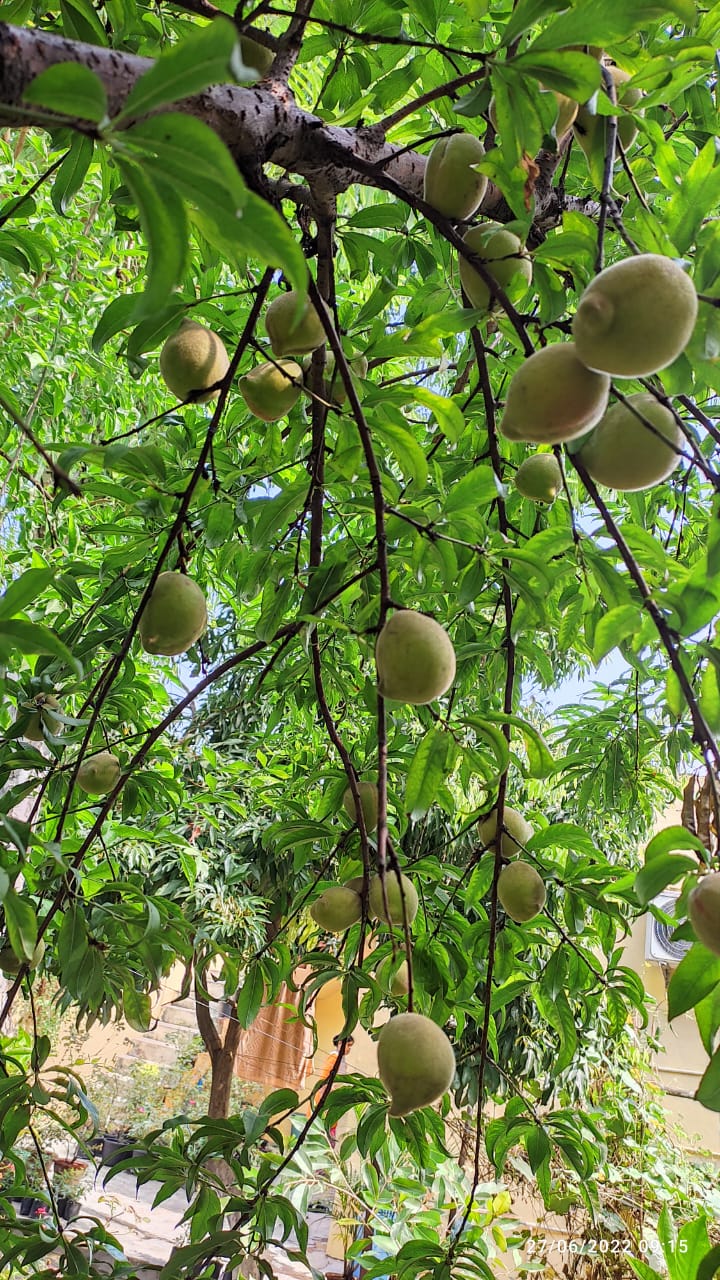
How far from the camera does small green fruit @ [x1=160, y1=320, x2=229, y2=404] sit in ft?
2.59

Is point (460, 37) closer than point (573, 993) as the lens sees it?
Yes

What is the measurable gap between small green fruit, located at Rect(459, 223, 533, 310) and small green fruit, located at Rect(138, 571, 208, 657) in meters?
0.35

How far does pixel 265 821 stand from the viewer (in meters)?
4.29

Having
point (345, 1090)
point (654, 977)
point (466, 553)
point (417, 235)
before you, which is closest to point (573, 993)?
point (345, 1090)

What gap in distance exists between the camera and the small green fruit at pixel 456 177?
28.5 inches

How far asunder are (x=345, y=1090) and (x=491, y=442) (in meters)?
0.72

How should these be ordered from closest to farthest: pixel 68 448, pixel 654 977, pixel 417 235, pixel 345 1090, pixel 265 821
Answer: pixel 68 448 → pixel 345 1090 → pixel 417 235 → pixel 265 821 → pixel 654 977

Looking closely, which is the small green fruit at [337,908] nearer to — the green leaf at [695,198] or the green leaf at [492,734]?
the green leaf at [492,734]

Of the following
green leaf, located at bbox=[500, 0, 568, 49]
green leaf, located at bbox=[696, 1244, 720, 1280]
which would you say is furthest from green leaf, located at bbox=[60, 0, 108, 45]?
green leaf, located at bbox=[696, 1244, 720, 1280]

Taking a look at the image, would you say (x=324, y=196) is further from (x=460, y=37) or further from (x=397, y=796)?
(x=397, y=796)

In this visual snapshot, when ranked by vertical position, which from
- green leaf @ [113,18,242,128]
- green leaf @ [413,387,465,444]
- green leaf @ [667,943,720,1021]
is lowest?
green leaf @ [667,943,720,1021]

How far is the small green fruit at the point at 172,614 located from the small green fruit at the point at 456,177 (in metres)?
0.40

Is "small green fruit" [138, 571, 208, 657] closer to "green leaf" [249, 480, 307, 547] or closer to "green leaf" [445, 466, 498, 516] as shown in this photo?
"green leaf" [249, 480, 307, 547]

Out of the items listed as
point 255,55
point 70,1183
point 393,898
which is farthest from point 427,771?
point 70,1183
